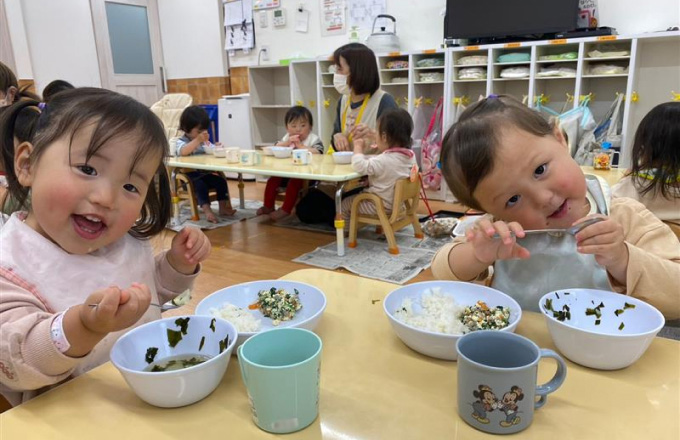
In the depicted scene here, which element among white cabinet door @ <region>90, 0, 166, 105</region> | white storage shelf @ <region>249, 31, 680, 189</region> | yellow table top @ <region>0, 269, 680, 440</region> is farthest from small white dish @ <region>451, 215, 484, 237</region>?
white cabinet door @ <region>90, 0, 166, 105</region>

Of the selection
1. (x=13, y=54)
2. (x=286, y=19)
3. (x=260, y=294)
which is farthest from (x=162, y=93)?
(x=260, y=294)

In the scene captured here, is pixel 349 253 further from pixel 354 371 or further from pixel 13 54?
pixel 13 54

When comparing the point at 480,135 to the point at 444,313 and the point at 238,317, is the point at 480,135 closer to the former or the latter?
the point at 444,313

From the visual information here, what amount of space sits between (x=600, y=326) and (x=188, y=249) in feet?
2.64

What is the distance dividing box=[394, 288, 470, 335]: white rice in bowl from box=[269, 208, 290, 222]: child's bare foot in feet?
11.1

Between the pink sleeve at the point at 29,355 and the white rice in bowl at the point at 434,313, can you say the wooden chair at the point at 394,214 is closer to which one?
the white rice in bowl at the point at 434,313

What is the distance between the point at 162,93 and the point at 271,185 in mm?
3551

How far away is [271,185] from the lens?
443cm

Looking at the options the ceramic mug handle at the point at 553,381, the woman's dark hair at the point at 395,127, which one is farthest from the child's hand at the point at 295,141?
the ceramic mug handle at the point at 553,381

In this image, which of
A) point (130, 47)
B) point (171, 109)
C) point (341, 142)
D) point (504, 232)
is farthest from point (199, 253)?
point (130, 47)

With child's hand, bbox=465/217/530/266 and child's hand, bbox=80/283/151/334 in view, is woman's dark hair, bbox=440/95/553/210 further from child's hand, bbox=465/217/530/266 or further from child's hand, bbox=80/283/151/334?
child's hand, bbox=80/283/151/334

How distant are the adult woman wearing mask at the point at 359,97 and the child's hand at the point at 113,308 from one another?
284cm

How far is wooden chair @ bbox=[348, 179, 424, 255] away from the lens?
3.25m

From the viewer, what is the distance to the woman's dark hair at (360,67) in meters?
3.28
